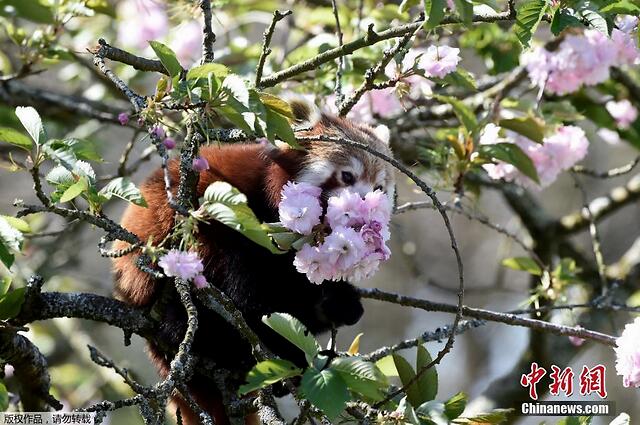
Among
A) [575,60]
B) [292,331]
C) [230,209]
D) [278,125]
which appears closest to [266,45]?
[278,125]

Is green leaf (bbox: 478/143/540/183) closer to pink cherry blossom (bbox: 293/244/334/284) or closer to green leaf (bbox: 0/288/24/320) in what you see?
pink cherry blossom (bbox: 293/244/334/284)

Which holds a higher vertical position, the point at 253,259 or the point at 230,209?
the point at 253,259

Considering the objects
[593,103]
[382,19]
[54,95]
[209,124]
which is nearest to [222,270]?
[209,124]

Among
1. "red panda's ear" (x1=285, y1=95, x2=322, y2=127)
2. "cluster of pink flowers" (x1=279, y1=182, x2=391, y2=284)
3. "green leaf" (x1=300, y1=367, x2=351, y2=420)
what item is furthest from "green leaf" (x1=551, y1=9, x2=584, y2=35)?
"red panda's ear" (x1=285, y1=95, x2=322, y2=127)

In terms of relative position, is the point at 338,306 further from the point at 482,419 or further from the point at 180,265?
the point at 180,265

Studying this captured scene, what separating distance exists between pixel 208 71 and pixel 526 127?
5.87 ft

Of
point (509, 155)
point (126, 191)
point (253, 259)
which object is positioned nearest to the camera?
point (126, 191)

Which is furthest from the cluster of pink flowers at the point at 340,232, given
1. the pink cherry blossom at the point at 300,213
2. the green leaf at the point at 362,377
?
the green leaf at the point at 362,377

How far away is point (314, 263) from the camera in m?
2.43

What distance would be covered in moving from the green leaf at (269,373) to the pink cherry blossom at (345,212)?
0.47 metres

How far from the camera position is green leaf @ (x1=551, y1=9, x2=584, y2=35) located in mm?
2455

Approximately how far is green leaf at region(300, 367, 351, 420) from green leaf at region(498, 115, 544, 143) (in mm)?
1837

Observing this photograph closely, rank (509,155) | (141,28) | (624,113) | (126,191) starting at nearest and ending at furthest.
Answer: (126,191) < (509,155) < (624,113) < (141,28)

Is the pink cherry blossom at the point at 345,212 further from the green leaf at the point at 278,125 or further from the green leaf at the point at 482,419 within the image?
the green leaf at the point at 482,419
